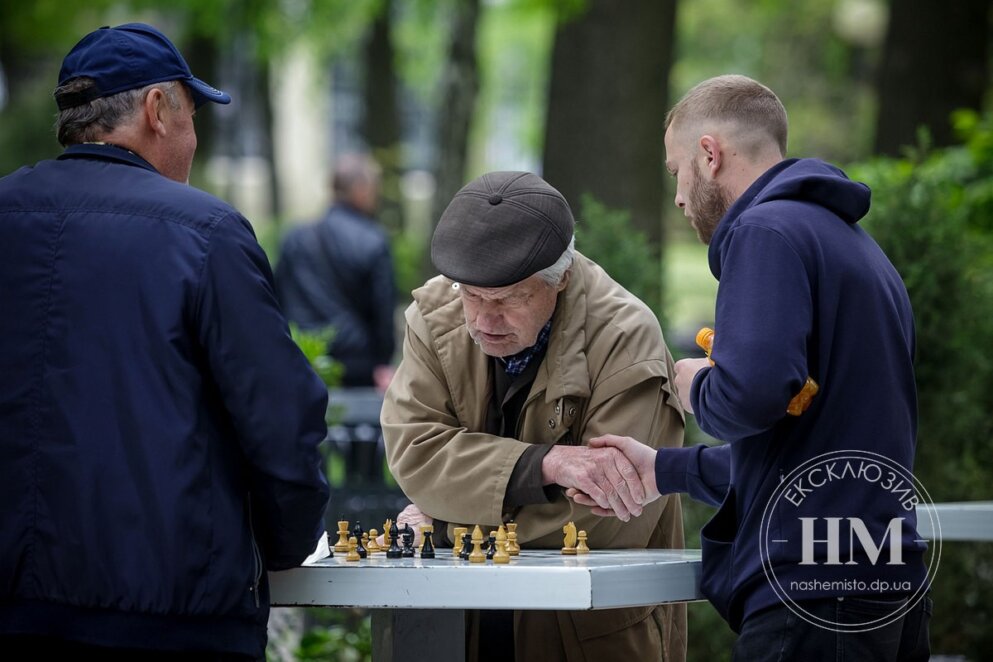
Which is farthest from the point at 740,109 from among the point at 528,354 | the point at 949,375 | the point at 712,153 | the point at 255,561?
the point at 949,375

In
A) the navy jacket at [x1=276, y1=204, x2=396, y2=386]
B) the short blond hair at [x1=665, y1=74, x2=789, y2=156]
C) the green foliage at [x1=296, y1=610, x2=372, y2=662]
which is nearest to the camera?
the short blond hair at [x1=665, y1=74, x2=789, y2=156]

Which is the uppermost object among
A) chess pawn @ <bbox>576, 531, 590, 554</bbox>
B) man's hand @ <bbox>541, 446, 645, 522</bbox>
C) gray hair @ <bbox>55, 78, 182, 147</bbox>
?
gray hair @ <bbox>55, 78, 182, 147</bbox>

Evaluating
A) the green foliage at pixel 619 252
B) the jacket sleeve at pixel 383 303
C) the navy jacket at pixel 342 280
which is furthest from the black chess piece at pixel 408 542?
the jacket sleeve at pixel 383 303

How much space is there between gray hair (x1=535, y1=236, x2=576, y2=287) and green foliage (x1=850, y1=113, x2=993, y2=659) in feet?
9.25

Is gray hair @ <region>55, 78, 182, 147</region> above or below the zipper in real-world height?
above

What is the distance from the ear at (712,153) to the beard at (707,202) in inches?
1.2

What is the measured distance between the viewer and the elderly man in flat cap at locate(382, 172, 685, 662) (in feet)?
11.9

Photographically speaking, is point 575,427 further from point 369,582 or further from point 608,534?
point 369,582

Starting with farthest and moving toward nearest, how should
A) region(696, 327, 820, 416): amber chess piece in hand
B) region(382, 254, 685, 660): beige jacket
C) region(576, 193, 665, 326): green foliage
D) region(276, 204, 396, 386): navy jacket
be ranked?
region(276, 204, 396, 386): navy jacket → region(576, 193, 665, 326): green foliage → region(382, 254, 685, 660): beige jacket → region(696, 327, 820, 416): amber chess piece in hand

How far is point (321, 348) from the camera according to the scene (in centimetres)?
641

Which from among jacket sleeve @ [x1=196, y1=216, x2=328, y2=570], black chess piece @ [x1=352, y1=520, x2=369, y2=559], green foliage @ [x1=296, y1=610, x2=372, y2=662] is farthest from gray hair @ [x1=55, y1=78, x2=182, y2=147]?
green foliage @ [x1=296, y1=610, x2=372, y2=662]

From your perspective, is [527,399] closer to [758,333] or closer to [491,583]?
[491,583]

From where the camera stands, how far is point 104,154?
3.15 m

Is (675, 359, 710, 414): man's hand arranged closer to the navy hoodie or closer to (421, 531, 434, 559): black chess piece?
the navy hoodie
